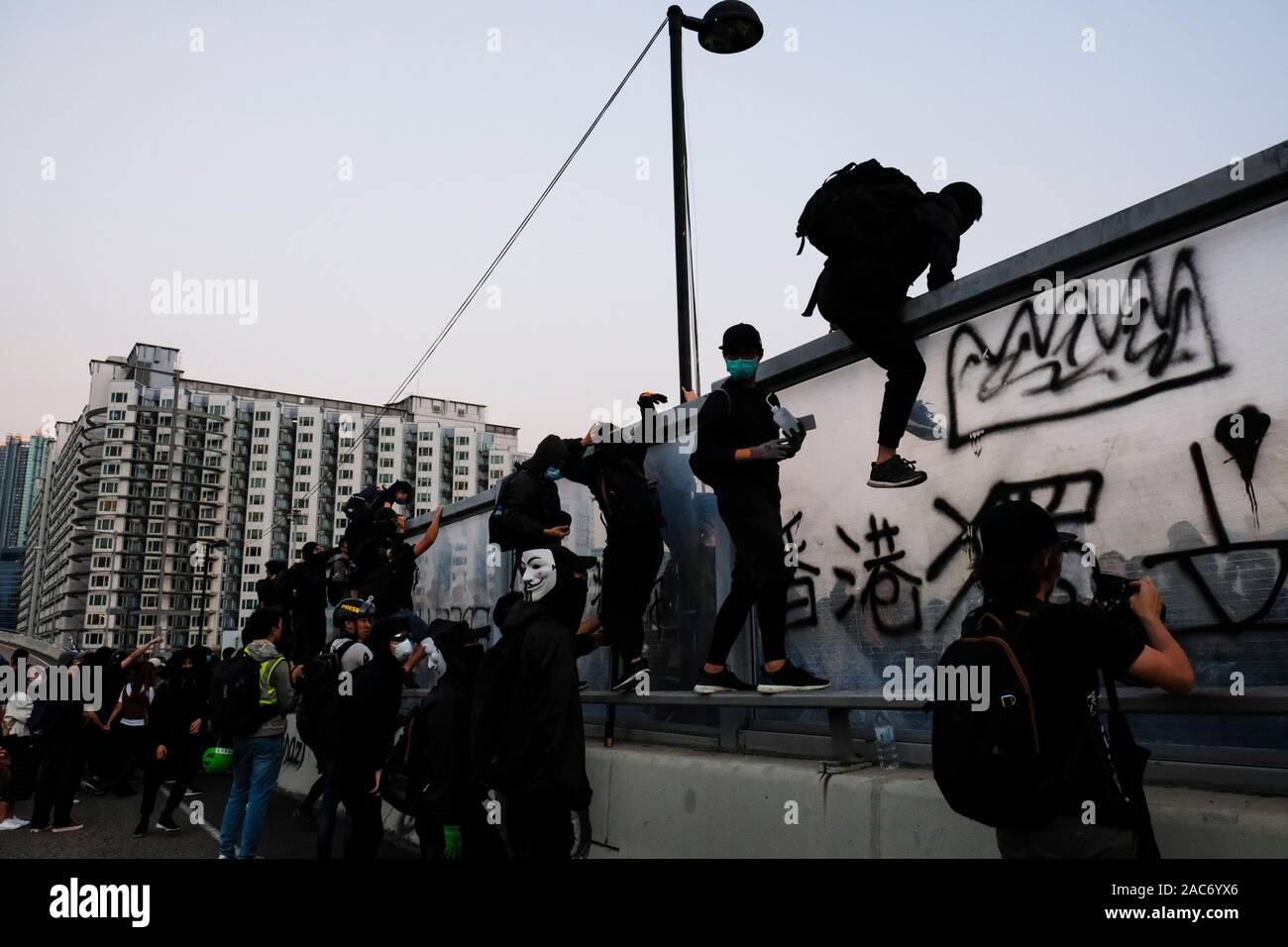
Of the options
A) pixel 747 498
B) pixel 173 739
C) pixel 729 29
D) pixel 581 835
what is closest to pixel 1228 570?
pixel 747 498

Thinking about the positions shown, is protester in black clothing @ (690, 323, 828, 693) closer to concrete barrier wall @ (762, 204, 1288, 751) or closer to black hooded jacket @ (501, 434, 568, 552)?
concrete barrier wall @ (762, 204, 1288, 751)

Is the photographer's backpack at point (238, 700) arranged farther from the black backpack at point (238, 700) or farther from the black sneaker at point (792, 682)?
the black sneaker at point (792, 682)

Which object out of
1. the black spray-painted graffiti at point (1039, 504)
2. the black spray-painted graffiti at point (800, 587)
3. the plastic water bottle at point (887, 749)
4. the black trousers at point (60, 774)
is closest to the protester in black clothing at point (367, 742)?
the black spray-painted graffiti at point (800, 587)

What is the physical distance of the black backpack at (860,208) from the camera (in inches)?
193

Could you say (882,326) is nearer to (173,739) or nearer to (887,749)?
(887,749)

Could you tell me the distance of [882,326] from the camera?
4750mm

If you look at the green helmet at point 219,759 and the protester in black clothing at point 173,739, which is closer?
the green helmet at point 219,759

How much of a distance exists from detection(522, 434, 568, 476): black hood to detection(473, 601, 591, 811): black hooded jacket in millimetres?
1800

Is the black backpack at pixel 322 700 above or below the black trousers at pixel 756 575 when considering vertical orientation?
below

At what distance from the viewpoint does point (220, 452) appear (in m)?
141

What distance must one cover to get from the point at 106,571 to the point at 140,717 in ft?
444

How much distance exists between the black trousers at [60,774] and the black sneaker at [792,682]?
937 centimetres

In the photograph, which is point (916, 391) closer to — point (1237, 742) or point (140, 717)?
point (1237, 742)
